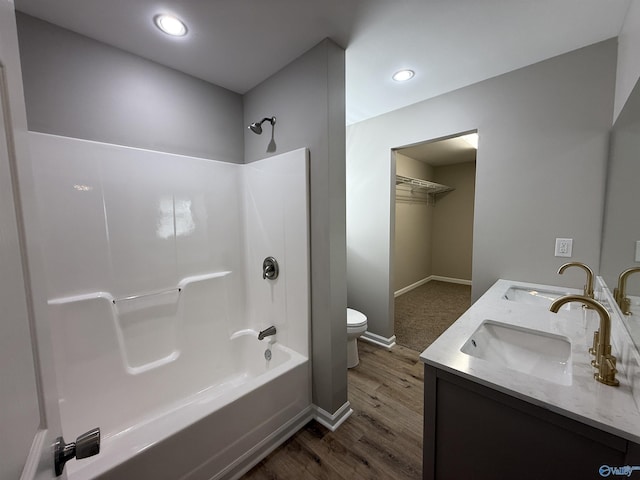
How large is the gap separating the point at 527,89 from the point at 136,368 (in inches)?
131

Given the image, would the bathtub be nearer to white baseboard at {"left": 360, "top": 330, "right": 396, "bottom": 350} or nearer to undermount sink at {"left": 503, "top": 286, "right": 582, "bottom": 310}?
white baseboard at {"left": 360, "top": 330, "right": 396, "bottom": 350}

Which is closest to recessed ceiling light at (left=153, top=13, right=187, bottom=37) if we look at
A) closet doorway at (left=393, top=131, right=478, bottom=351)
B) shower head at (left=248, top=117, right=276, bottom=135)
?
shower head at (left=248, top=117, right=276, bottom=135)

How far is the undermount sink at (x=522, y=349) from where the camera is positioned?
1145 mm

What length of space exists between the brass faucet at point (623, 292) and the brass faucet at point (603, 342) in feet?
0.70

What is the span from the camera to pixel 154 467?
3.57 feet

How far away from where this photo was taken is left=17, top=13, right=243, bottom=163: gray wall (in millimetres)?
1352

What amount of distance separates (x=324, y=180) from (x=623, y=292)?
145 cm

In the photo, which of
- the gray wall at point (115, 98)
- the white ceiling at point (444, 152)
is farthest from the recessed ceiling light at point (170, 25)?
the white ceiling at point (444, 152)

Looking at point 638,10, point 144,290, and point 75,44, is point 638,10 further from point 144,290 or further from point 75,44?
point 144,290

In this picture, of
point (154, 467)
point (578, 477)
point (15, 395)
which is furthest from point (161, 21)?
point (578, 477)

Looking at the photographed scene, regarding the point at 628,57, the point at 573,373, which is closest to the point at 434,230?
the point at 628,57

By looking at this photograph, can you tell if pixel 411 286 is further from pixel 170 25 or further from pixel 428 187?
pixel 170 25

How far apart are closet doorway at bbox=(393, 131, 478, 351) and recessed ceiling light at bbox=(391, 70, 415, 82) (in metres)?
1.88

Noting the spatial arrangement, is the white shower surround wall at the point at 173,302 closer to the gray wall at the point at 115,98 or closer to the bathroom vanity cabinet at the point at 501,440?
the gray wall at the point at 115,98
